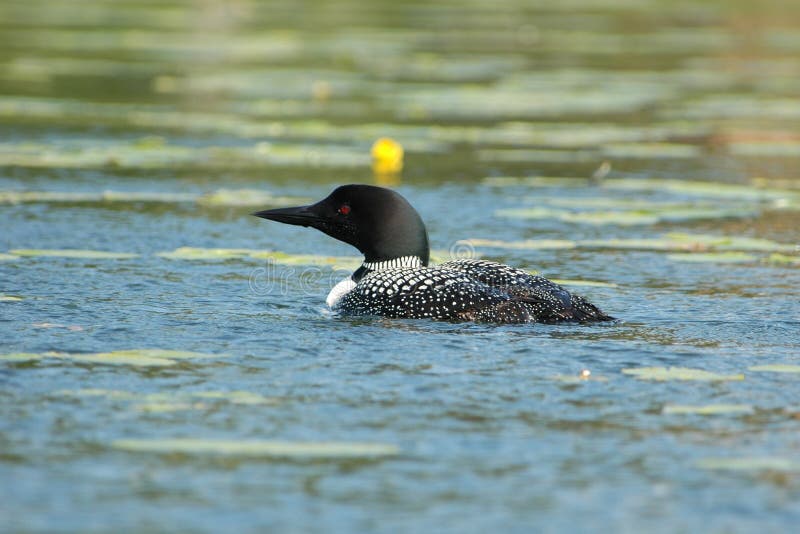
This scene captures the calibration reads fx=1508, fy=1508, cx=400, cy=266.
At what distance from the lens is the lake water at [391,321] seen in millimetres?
4809

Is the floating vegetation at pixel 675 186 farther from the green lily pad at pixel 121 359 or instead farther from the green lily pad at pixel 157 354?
the green lily pad at pixel 121 359

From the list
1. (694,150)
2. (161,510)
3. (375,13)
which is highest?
(375,13)

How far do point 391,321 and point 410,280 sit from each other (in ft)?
0.78

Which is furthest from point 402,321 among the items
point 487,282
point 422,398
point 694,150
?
point 694,150

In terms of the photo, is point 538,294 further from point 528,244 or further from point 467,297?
point 528,244

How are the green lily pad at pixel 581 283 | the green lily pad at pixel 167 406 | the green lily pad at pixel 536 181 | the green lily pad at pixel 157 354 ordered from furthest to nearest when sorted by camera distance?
the green lily pad at pixel 536 181 → the green lily pad at pixel 581 283 → the green lily pad at pixel 157 354 → the green lily pad at pixel 167 406

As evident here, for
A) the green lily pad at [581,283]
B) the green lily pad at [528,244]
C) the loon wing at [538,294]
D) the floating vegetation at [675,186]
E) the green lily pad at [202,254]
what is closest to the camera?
the loon wing at [538,294]

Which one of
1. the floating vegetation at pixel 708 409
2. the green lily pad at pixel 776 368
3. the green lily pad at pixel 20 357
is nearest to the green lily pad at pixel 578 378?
the floating vegetation at pixel 708 409

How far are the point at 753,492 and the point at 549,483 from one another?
65cm

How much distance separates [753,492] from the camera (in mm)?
4824

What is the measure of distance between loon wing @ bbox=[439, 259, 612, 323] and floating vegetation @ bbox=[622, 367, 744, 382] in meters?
0.95

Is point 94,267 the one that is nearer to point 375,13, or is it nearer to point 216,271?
point 216,271

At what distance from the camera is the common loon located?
287 inches

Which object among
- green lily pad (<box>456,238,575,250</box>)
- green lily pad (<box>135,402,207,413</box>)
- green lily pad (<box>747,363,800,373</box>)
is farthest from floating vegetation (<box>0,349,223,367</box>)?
green lily pad (<box>456,238,575,250</box>)
